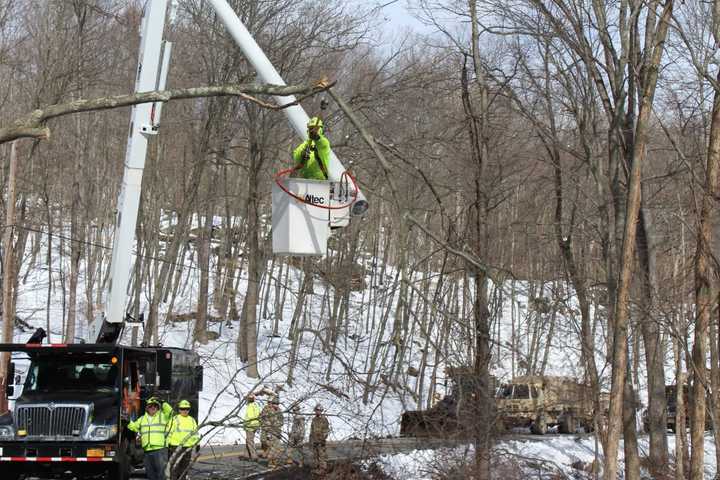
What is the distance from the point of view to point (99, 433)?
42.7ft

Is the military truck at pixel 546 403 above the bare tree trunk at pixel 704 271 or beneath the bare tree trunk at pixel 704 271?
beneath

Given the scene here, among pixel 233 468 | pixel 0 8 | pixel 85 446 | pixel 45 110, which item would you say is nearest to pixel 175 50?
pixel 0 8

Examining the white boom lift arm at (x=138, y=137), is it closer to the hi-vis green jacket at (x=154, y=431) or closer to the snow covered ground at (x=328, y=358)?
the hi-vis green jacket at (x=154, y=431)

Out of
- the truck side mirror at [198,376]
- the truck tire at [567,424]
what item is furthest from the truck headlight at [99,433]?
the truck tire at [567,424]

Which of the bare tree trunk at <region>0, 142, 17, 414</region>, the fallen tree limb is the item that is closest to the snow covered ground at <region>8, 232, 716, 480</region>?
the bare tree trunk at <region>0, 142, 17, 414</region>

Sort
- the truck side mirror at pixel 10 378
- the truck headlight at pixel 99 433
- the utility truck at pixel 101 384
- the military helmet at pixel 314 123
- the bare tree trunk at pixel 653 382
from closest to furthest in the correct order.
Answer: the military helmet at pixel 314 123 → the utility truck at pixel 101 384 → the truck headlight at pixel 99 433 → the truck side mirror at pixel 10 378 → the bare tree trunk at pixel 653 382

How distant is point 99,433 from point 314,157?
6.16 m

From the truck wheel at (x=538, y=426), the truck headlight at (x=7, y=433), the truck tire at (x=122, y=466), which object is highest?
the truck headlight at (x=7, y=433)

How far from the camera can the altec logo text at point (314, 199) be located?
30.3 ft

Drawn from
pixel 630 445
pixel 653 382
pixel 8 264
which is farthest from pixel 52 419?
pixel 653 382

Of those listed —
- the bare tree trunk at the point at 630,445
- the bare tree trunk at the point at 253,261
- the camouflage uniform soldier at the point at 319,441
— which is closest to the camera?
the camouflage uniform soldier at the point at 319,441

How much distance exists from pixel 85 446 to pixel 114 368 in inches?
50.7

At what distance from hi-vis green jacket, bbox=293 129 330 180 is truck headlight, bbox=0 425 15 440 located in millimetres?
6778

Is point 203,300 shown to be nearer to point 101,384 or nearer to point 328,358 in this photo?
point 328,358
